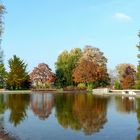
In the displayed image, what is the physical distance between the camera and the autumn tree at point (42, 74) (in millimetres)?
78875

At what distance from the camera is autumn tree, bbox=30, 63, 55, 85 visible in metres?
78.9

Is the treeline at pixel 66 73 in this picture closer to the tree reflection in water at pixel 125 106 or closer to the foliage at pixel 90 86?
the foliage at pixel 90 86

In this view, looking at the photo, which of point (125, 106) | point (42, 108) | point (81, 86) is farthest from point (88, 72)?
point (42, 108)

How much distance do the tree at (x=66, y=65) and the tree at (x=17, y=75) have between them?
8.61 m

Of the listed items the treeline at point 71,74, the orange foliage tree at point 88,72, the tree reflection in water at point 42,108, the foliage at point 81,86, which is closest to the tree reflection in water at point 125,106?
the tree reflection in water at point 42,108

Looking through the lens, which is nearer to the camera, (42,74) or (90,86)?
(90,86)

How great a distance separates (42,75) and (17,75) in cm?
1087

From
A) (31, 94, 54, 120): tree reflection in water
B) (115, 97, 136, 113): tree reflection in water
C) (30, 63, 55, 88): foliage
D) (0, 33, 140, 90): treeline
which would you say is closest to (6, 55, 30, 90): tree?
(0, 33, 140, 90): treeline

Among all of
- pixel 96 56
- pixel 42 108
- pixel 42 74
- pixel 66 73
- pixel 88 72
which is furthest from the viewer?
pixel 42 74

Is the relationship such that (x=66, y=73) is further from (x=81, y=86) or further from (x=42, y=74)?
(x=81, y=86)

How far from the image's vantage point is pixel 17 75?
229 ft

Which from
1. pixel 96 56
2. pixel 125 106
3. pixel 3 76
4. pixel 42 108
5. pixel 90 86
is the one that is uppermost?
pixel 96 56

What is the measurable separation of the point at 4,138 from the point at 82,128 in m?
4.96

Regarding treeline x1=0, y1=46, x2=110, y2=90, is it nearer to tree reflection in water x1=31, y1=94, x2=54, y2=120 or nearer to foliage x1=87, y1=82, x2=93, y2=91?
foliage x1=87, y1=82, x2=93, y2=91
